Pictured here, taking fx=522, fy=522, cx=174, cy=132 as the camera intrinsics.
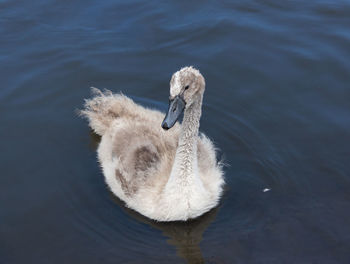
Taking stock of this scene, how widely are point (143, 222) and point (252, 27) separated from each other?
5.62 metres

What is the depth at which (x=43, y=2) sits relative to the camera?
11.7 m

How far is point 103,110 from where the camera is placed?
8023 millimetres

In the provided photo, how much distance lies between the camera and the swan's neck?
21.2 ft

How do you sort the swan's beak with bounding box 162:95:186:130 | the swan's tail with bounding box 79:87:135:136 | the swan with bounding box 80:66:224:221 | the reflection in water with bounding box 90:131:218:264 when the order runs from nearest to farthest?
the swan's beak with bounding box 162:95:186:130
the swan with bounding box 80:66:224:221
the reflection in water with bounding box 90:131:218:264
the swan's tail with bounding box 79:87:135:136

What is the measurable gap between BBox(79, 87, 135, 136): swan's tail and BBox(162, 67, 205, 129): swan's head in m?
1.95

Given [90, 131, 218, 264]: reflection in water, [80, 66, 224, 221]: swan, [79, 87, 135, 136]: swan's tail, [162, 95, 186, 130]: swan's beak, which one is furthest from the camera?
[79, 87, 135, 136]: swan's tail

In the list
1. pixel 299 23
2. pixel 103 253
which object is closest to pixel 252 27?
pixel 299 23

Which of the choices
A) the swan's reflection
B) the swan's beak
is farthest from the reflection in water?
the swan's beak

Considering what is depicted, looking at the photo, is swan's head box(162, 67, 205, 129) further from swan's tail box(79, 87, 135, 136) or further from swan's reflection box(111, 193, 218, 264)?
swan's tail box(79, 87, 135, 136)

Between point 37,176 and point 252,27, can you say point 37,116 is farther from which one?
point 252,27

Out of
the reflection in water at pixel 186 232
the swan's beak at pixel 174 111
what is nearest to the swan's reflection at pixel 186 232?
the reflection in water at pixel 186 232

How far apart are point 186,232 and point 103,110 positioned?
245cm

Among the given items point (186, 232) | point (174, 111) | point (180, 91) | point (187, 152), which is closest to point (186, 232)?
point (186, 232)

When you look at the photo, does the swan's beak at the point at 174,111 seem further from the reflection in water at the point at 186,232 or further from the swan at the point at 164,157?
the reflection in water at the point at 186,232
